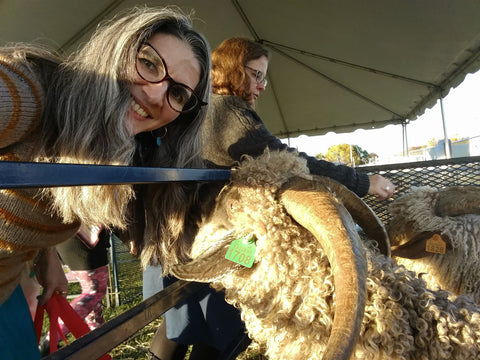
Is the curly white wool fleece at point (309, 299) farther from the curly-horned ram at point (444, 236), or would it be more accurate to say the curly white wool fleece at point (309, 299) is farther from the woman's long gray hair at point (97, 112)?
the curly-horned ram at point (444, 236)

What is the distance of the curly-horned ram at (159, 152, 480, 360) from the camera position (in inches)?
33.8

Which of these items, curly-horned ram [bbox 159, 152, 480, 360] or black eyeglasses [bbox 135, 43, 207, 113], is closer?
curly-horned ram [bbox 159, 152, 480, 360]

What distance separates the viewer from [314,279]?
1056mm

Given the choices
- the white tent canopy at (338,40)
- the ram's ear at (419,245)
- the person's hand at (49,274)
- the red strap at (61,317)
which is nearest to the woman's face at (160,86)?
the red strap at (61,317)

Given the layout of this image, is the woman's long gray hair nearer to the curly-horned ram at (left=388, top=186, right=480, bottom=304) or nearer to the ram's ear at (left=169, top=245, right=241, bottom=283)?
the ram's ear at (left=169, top=245, right=241, bottom=283)

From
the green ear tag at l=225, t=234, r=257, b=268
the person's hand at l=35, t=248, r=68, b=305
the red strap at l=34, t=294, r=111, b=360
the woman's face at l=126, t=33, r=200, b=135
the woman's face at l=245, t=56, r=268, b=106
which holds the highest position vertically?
the woman's face at l=245, t=56, r=268, b=106

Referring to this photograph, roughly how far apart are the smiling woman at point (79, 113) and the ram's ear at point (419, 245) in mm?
1337

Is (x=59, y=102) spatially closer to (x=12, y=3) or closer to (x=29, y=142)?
(x=29, y=142)

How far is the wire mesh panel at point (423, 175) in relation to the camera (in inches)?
83.7

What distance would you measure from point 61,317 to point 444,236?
1896 millimetres

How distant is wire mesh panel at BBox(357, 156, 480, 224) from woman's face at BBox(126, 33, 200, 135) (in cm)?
141

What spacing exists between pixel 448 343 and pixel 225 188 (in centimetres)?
84

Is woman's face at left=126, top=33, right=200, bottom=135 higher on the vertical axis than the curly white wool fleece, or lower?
higher

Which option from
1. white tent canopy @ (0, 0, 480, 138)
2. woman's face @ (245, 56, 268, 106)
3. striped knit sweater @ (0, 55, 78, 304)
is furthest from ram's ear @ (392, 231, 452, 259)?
white tent canopy @ (0, 0, 480, 138)
